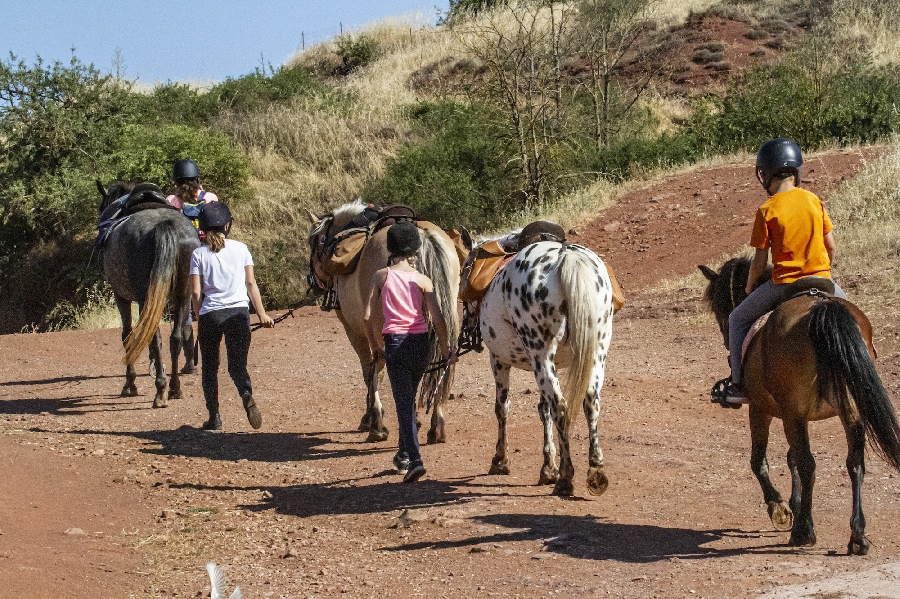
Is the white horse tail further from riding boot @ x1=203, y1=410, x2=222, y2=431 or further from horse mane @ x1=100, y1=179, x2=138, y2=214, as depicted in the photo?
horse mane @ x1=100, y1=179, x2=138, y2=214

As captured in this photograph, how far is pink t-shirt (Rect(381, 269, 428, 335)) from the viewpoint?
7691 mm

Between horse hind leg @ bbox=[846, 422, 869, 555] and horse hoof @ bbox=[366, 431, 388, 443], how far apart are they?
4.84 meters

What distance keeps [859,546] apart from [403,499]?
10.7 feet

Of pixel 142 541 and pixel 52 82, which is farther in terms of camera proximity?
pixel 52 82

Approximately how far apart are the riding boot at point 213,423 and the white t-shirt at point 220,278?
46.5 inches

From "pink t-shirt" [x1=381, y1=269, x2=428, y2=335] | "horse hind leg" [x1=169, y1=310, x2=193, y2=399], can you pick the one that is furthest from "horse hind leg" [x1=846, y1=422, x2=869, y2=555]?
"horse hind leg" [x1=169, y1=310, x2=193, y2=399]

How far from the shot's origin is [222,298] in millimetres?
9641

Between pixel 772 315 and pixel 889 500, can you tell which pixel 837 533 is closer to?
pixel 889 500

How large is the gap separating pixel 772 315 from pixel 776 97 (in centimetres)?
2012

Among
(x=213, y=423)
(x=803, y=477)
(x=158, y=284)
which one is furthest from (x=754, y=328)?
(x=158, y=284)

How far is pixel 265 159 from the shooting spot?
1227 inches

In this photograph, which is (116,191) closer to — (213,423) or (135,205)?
(135,205)

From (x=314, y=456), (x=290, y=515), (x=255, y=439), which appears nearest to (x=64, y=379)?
(x=255, y=439)

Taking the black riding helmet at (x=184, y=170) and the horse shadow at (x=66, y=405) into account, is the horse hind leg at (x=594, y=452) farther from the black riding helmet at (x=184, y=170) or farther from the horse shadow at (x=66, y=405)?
the black riding helmet at (x=184, y=170)
